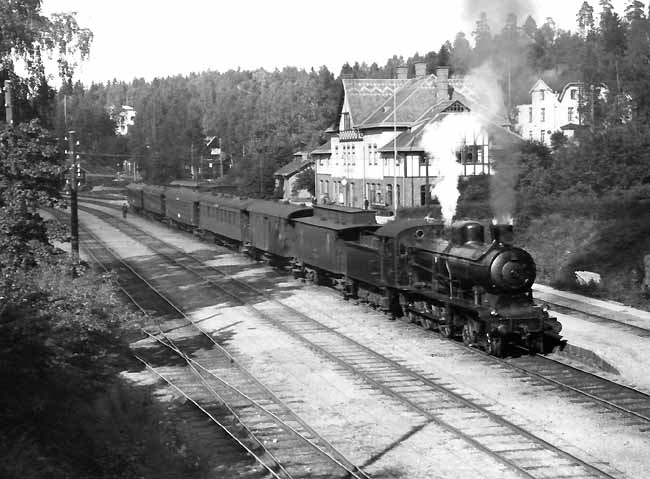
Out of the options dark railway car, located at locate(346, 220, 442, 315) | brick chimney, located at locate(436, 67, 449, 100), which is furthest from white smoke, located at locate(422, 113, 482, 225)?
brick chimney, located at locate(436, 67, 449, 100)

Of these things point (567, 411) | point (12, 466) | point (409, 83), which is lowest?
point (567, 411)

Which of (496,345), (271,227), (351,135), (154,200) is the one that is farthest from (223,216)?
(496,345)

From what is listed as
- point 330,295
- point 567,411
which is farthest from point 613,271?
point 567,411

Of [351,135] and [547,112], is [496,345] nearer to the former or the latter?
[351,135]

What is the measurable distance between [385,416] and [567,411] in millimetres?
3348

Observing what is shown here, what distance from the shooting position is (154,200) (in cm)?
6500

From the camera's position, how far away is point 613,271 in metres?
29.8

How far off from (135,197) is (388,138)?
26.0m

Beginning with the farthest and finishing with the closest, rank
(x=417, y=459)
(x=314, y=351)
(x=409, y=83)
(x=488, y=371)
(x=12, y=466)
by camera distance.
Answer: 1. (x=409, y=83)
2. (x=314, y=351)
3. (x=488, y=371)
4. (x=417, y=459)
5. (x=12, y=466)

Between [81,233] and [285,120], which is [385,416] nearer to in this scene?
[81,233]

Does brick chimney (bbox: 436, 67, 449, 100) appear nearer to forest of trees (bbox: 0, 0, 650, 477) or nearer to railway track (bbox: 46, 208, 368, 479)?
forest of trees (bbox: 0, 0, 650, 477)

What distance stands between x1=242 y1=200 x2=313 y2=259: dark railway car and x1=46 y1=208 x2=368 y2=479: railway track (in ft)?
27.9

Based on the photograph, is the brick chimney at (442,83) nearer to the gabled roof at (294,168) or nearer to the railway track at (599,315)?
the gabled roof at (294,168)

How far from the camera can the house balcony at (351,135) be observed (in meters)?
63.1
